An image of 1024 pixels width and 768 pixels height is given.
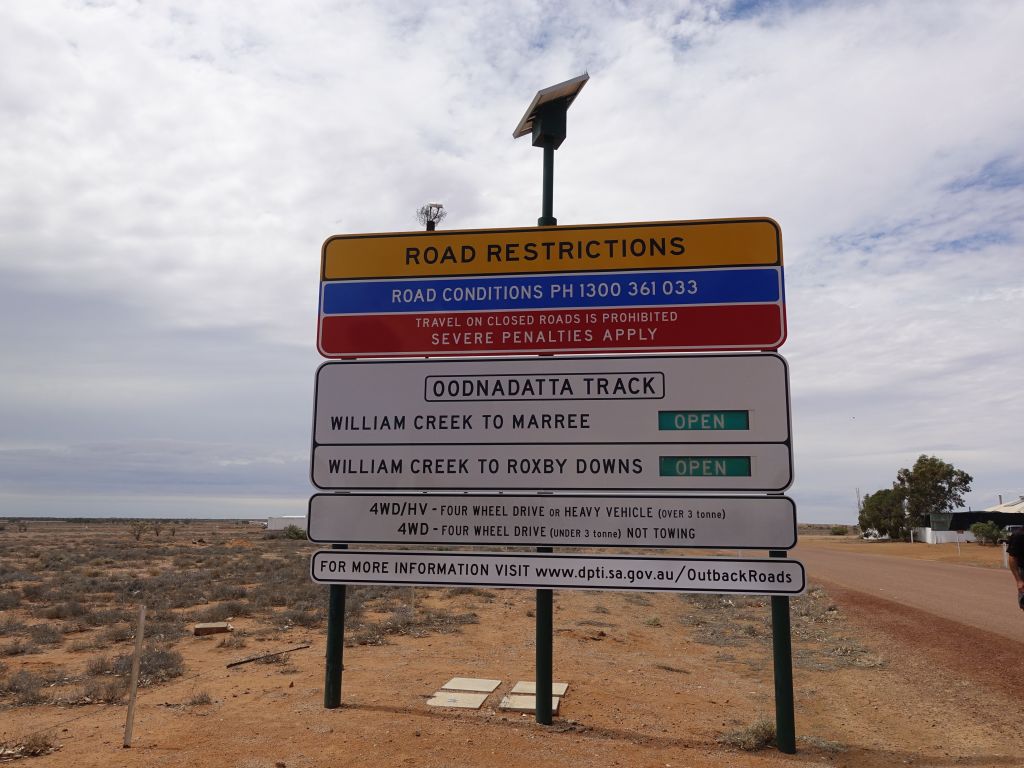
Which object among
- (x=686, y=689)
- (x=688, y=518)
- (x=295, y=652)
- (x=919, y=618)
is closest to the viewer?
(x=688, y=518)

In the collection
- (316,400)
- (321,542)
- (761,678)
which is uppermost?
(316,400)

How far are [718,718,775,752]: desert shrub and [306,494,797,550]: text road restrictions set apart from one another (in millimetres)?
1719

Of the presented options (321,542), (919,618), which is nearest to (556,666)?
(321,542)

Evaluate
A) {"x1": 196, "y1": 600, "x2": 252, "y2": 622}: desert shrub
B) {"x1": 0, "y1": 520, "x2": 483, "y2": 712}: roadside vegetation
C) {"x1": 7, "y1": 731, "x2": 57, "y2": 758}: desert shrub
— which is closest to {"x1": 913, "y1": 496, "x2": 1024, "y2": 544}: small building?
{"x1": 0, "y1": 520, "x2": 483, "y2": 712}: roadside vegetation

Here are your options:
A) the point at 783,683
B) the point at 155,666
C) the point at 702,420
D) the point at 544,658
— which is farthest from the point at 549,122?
the point at 155,666

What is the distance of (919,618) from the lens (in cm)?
1491

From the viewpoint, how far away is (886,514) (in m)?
70.8

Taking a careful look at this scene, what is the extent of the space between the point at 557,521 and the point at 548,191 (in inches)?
141

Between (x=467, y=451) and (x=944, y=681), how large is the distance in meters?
7.64

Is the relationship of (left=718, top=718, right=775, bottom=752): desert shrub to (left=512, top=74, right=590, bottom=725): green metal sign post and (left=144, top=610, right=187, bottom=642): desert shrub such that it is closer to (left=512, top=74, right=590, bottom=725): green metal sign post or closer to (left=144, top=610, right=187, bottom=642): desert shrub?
(left=512, top=74, right=590, bottom=725): green metal sign post

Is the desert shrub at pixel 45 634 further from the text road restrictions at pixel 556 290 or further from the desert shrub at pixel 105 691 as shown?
the text road restrictions at pixel 556 290

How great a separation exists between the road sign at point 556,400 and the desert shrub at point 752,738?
271 centimetres

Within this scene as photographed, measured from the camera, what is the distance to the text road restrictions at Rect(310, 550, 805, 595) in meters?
6.38

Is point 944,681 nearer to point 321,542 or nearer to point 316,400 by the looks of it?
point 321,542
